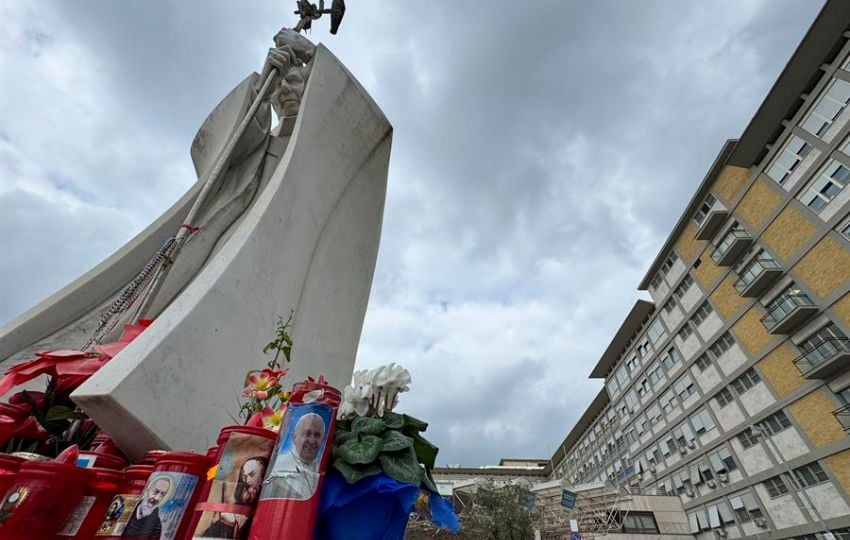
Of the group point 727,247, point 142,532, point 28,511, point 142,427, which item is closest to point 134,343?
point 142,427

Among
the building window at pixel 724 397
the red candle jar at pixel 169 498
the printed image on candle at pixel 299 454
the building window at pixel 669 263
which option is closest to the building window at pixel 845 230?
the building window at pixel 724 397

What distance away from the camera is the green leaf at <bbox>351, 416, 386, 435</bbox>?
44.6 inches

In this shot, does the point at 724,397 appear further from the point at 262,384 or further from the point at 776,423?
the point at 262,384

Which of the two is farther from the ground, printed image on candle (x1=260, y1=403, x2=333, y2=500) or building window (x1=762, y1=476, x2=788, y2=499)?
building window (x1=762, y1=476, x2=788, y2=499)

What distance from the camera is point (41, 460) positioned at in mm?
1047

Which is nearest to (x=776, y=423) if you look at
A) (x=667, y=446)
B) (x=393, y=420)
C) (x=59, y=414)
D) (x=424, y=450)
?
(x=667, y=446)

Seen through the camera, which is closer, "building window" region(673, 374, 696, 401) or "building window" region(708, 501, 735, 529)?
"building window" region(708, 501, 735, 529)

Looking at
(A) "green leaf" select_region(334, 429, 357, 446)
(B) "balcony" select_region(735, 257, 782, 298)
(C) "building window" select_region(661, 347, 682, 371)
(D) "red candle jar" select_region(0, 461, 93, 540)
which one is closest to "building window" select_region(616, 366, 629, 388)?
(C) "building window" select_region(661, 347, 682, 371)

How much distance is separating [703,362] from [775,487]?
4936 millimetres

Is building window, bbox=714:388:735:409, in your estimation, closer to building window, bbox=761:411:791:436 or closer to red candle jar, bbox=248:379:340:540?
building window, bbox=761:411:791:436

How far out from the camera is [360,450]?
3.47ft

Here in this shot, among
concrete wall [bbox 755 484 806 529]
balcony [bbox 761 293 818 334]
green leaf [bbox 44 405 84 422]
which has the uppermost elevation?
balcony [bbox 761 293 818 334]

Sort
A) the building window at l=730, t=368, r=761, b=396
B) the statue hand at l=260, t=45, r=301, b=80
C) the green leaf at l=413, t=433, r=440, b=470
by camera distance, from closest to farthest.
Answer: the green leaf at l=413, t=433, r=440, b=470, the statue hand at l=260, t=45, r=301, b=80, the building window at l=730, t=368, r=761, b=396

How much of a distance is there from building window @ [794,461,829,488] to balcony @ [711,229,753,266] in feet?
22.8
